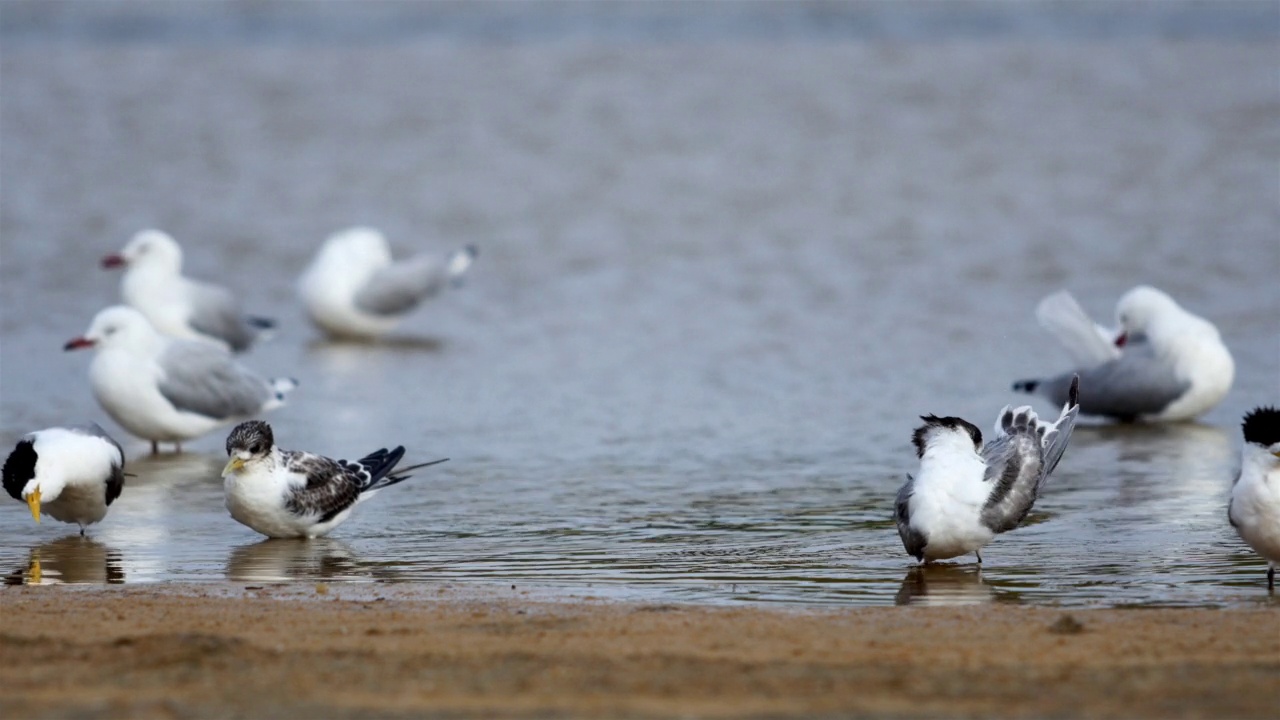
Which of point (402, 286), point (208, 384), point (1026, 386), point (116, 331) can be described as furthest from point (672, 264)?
point (116, 331)

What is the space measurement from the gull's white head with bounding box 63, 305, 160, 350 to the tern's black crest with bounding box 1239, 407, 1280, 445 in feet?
22.4

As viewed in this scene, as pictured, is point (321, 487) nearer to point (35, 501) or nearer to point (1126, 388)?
point (35, 501)

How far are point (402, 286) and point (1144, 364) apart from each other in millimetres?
6721

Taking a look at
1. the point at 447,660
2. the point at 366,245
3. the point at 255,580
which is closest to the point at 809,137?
the point at 366,245

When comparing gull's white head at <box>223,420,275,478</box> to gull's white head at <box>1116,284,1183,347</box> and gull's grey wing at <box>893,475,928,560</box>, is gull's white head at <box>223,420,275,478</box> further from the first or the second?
gull's white head at <box>1116,284,1183,347</box>

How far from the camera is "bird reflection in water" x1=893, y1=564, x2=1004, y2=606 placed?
23.3ft

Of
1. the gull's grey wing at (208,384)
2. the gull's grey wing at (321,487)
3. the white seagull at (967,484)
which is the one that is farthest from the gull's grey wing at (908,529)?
the gull's grey wing at (208,384)

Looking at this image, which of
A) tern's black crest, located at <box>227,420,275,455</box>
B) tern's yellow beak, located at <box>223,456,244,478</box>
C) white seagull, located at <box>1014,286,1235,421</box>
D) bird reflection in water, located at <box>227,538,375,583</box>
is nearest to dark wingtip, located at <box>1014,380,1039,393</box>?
white seagull, located at <box>1014,286,1235,421</box>

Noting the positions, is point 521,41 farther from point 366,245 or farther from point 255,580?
point 255,580

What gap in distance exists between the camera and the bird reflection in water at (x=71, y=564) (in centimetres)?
779

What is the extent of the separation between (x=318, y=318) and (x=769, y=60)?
17.3 metres

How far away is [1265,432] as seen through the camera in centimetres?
727

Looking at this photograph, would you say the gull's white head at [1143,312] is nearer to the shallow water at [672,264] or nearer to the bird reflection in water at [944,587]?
the shallow water at [672,264]

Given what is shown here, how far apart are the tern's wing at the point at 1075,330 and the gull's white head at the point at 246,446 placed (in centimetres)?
556
